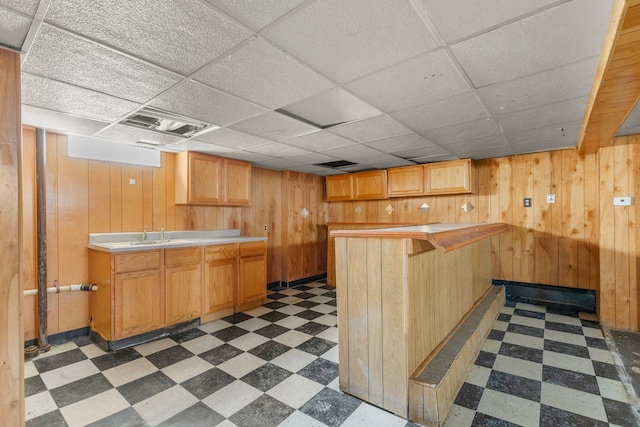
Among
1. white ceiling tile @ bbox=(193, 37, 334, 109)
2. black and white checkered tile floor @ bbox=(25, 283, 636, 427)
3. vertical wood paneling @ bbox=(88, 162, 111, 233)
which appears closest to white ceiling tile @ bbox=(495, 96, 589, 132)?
white ceiling tile @ bbox=(193, 37, 334, 109)

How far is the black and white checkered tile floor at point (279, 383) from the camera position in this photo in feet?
6.20

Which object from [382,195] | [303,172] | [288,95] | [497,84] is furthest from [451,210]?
[288,95]

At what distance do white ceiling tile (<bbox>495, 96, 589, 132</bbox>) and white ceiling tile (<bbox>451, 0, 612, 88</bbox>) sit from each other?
84 centimetres

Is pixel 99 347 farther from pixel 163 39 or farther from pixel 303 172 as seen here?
pixel 303 172

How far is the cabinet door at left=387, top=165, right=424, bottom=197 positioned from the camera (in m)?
5.00

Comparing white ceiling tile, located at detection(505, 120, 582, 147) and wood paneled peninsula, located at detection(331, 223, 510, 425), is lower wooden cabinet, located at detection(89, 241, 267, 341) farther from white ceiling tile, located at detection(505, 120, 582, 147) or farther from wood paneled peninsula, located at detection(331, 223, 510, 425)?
white ceiling tile, located at detection(505, 120, 582, 147)

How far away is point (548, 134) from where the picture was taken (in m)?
3.35

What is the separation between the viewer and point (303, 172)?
5.83 metres

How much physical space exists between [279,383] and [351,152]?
294 cm

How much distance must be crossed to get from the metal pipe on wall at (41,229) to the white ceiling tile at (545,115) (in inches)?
177

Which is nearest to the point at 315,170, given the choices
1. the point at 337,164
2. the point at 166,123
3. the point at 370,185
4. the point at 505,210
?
the point at 337,164

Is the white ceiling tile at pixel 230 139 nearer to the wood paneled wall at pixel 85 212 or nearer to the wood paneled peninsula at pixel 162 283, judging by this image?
the wood paneled wall at pixel 85 212

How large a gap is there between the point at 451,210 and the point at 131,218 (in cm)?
476

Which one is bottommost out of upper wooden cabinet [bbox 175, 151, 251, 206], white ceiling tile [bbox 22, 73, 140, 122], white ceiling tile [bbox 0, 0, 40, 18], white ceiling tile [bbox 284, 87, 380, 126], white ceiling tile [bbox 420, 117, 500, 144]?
upper wooden cabinet [bbox 175, 151, 251, 206]
